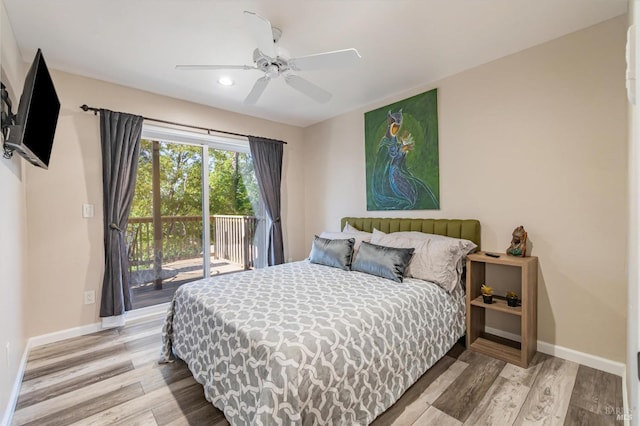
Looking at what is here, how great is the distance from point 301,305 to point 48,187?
270cm

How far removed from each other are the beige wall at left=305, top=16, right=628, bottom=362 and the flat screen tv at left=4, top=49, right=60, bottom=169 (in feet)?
10.6

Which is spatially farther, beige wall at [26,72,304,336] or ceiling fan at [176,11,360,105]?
beige wall at [26,72,304,336]

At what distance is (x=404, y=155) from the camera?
3.25 meters

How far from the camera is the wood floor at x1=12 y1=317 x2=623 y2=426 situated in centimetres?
169

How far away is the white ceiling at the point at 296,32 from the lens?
190 centimetres

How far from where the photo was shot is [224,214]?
3.95 meters

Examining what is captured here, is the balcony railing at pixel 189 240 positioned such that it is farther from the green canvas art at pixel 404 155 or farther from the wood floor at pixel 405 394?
the green canvas art at pixel 404 155

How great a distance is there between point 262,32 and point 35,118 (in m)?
1.53

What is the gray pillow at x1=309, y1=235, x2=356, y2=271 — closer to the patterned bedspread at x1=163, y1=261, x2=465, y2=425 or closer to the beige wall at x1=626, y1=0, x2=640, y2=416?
the patterned bedspread at x1=163, y1=261, x2=465, y2=425

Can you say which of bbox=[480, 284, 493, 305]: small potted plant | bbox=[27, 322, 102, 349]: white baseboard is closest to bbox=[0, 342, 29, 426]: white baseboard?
bbox=[27, 322, 102, 349]: white baseboard

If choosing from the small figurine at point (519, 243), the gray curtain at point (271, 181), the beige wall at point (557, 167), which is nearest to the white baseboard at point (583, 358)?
the beige wall at point (557, 167)

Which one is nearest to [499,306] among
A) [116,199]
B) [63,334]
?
[116,199]

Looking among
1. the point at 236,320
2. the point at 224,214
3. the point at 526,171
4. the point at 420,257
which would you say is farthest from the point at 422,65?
the point at 224,214

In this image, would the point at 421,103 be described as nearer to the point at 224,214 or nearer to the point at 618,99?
the point at 618,99
